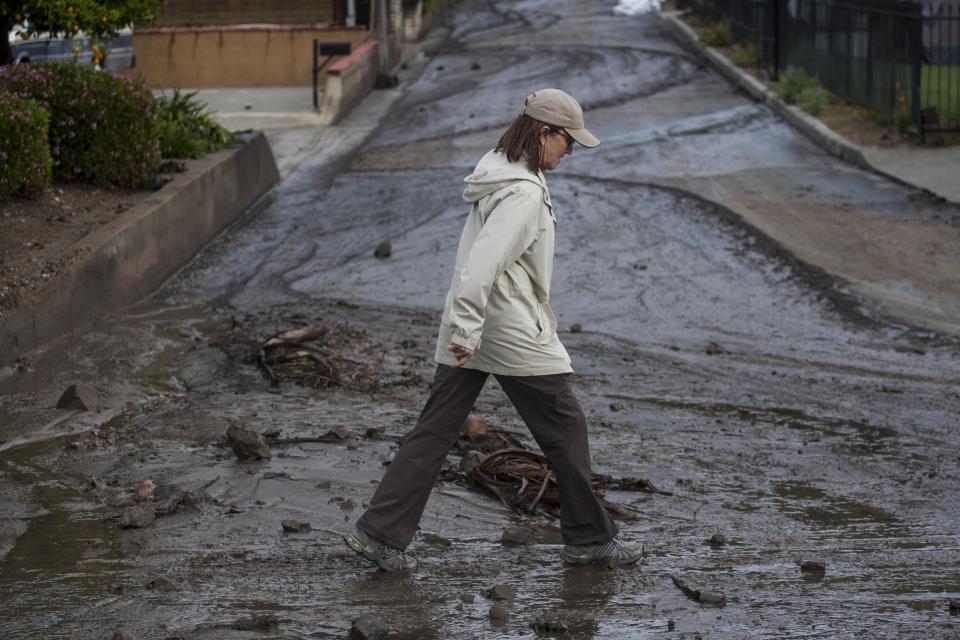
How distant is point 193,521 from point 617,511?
189 centimetres

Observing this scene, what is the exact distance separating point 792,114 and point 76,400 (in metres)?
13.7

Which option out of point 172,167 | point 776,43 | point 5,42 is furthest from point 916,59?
point 5,42

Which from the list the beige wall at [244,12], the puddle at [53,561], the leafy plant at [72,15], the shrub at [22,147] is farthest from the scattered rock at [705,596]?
the beige wall at [244,12]

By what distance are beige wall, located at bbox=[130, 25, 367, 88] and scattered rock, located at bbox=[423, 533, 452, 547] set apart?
63.9ft

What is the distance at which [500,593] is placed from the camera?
4.84 metres

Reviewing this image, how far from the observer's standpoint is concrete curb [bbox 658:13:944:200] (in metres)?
15.5

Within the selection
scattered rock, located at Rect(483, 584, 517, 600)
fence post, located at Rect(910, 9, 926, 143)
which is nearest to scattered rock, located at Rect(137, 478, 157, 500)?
scattered rock, located at Rect(483, 584, 517, 600)

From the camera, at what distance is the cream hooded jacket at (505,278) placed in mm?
4816

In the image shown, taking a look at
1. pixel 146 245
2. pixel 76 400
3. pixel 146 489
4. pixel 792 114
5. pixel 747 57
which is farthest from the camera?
pixel 747 57

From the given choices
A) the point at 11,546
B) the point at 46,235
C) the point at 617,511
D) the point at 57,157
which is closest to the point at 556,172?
the point at 57,157

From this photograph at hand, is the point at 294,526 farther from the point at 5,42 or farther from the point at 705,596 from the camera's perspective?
the point at 5,42

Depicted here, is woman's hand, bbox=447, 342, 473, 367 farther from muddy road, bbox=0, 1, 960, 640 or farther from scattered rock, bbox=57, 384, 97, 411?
scattered rock, bbox=57, 384, 97, 411

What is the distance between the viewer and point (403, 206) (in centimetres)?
1361

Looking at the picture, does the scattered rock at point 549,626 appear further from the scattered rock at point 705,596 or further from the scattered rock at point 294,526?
the scattered rock at point 294,526
